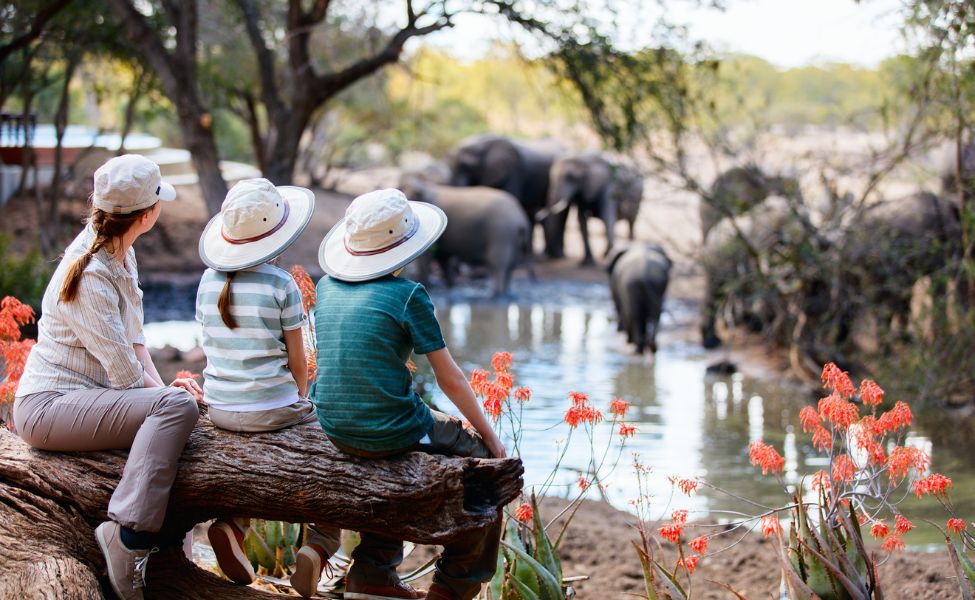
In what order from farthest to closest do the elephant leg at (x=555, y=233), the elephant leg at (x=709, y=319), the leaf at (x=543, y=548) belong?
the elephant leg at (x=555, y=233) < the elephant leg at (x=709, y=319) < the leaf at (x=543, y=548)

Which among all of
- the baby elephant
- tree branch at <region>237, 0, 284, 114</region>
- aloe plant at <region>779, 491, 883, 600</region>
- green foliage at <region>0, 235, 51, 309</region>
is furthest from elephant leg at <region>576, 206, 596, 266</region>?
aloe plant at <region>779, 491, 883, 600</region>

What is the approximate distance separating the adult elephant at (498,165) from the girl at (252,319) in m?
19.5

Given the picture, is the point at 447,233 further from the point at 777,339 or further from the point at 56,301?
the point at 56,301

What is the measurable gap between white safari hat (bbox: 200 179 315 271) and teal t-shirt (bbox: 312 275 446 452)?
0.33 meters

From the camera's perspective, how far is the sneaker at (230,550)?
166 inches

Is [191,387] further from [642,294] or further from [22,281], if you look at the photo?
[642,294]

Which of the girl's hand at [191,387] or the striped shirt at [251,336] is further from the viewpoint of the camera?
the girl's hand at [191,387]

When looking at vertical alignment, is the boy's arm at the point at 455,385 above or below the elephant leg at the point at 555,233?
above

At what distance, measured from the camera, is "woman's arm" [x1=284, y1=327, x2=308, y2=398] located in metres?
3.98

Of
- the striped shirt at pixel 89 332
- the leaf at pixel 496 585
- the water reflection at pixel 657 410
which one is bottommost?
the water reflection at pixel 657 410

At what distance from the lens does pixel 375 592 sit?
13.4 feet

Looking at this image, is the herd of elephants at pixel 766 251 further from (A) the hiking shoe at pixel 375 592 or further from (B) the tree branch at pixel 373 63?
(A) the hiking shoe at pixel 375 592

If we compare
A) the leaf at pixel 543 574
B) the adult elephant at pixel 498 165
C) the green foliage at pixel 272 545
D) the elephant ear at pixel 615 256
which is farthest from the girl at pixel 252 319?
the adult elephant at pixel 498 165

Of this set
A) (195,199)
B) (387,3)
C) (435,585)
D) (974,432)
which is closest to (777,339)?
(974,432)
